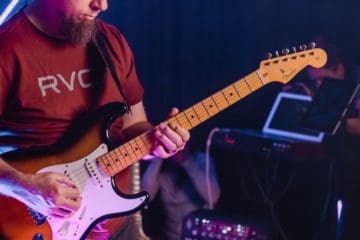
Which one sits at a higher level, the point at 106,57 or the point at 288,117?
the point at 106,57

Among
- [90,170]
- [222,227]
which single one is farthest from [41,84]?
[222,227]

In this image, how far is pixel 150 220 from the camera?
16.2 ft

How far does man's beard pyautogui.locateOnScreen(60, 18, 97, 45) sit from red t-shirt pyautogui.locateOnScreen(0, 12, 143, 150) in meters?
0.04

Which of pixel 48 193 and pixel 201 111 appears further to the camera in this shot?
pixel 201 111

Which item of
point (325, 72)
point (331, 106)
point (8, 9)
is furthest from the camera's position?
point (325, 72)

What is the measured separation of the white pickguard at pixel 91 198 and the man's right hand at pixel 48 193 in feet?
0.28

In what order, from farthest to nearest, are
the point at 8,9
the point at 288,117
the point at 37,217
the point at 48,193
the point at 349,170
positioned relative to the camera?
the point at 288,117, the point at 349,170, the point at 8,9, the point at 37,217, the point at 48,193

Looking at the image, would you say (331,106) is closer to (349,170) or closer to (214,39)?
(349,170)

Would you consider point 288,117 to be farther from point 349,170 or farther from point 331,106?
point 331,106

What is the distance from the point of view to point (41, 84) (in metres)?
2.31

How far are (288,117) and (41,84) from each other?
2346 millimetres

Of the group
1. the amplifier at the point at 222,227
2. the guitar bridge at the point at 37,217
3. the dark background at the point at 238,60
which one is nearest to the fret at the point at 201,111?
the guitar bridge at the point at 37,217

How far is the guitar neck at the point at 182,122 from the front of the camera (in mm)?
2404

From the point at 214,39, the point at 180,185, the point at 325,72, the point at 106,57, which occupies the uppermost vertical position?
the point at 106,57
